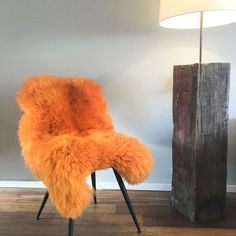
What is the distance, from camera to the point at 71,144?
1245 mm

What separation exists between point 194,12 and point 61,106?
81cm

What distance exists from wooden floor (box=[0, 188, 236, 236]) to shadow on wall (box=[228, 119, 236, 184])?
130 millimetres

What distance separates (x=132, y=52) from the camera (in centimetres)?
185

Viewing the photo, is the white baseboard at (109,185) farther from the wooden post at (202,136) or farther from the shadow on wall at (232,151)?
the wooden post at (202,136)

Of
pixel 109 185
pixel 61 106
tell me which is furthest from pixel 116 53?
pixel 109 185

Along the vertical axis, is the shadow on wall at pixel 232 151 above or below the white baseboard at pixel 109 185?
above

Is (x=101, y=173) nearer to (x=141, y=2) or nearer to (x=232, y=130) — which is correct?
(x=232, y=130)

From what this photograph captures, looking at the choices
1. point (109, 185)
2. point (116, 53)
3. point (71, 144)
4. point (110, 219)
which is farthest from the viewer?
point (109, 185)

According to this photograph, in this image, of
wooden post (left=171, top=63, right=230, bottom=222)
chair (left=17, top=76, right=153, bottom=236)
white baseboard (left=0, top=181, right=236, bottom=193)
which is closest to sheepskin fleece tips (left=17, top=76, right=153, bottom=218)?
chair (left=17, top=76, right=153, bottom=236)

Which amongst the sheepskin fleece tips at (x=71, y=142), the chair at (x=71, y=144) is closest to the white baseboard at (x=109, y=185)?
the chair at (x=71, y=144)

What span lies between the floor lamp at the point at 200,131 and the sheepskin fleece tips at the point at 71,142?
291 mm

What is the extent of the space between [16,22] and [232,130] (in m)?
1.57

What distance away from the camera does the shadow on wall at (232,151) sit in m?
1.90

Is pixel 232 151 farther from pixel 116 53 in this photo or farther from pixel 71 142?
pixel 71 142
